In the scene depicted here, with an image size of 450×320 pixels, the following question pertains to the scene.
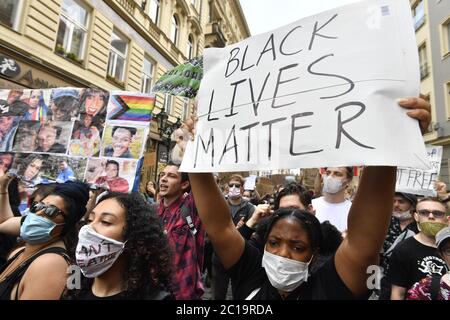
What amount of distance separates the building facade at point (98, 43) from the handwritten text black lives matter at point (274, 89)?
194 cm

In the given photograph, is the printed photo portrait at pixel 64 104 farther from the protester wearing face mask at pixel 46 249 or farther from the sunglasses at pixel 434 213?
the sunglasses at pixel 434 213

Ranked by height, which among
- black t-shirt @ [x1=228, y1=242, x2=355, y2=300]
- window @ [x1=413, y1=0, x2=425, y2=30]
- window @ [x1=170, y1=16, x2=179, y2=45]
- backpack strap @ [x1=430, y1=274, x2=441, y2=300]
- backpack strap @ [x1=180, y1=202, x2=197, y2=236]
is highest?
window @ [x1=413, y1=0, x2=425, y2=30]

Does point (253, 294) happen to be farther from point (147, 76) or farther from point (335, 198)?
point (147, 76)

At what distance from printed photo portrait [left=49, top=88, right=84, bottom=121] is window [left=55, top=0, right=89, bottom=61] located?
653 centimetres

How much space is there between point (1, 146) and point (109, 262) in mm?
2516

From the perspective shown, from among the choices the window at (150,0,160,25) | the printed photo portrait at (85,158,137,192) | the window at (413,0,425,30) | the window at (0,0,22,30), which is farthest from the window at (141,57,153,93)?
the window at (413,0,425,30)

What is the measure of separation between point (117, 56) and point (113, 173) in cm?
978

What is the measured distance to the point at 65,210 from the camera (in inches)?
76.1

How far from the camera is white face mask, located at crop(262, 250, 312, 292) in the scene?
1.36 m

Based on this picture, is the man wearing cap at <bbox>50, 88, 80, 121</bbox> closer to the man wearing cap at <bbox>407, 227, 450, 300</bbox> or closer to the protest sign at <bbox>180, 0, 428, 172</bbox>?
the protest sign at <bbox>180, 0, 428, 172</bbox>
